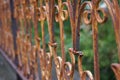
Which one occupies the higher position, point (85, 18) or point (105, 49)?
point (85, 18)

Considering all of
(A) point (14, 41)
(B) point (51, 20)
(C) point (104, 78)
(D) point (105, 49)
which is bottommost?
(C) point (104, 78)

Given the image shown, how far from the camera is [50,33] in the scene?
1637 mm

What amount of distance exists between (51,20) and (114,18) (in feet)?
2.28

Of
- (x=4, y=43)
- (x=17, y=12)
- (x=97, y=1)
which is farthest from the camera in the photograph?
(x=4, y=43)

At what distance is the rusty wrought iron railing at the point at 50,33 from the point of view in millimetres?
1110

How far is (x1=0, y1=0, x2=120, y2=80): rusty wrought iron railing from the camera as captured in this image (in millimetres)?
1110

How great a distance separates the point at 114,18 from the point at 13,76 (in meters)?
2.20

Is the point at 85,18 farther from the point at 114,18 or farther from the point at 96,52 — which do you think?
the point at 114,18

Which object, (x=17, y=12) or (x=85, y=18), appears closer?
(x=85, y=18)

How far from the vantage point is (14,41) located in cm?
282

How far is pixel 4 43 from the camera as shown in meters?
3.29

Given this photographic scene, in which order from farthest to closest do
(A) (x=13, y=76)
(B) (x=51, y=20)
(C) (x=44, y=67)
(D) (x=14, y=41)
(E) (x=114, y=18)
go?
1. (A) (x=13, y=76)
2. (D) (x=14, y=41)
3. (C) (x=44, y=67)
4. (B) (x=51, y=20)
5. (E) (x=114, y=18)

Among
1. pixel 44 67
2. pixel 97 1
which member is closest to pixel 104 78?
pixel 44 67

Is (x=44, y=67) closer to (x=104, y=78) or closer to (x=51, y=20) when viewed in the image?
(x=51, y=20)
